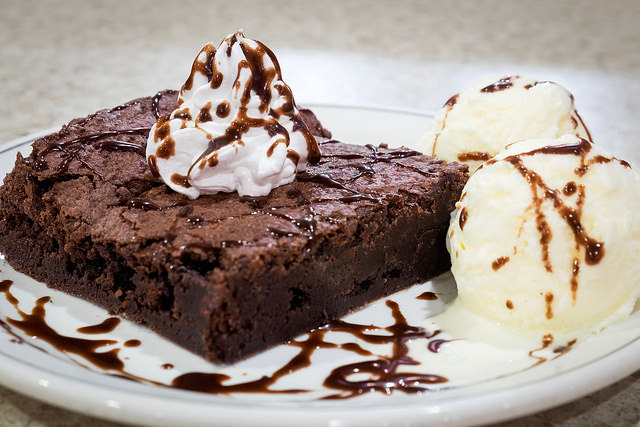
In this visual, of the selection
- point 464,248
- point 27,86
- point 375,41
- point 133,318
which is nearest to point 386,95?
point 375,41

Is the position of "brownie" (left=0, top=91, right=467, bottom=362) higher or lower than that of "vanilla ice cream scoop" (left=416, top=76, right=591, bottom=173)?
lower

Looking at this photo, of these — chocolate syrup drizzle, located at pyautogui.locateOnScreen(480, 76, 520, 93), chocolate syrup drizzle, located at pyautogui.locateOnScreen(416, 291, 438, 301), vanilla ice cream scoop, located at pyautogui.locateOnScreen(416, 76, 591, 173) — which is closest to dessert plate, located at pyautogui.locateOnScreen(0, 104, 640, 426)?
chocolate syrup drizzle, located at pyautogui.locateOnScreen(416, 291, 438, 301)

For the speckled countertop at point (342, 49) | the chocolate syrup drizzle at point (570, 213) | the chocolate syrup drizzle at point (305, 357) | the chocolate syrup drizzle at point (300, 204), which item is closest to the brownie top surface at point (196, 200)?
the chocolate syrup drizzle at point (300, 204)

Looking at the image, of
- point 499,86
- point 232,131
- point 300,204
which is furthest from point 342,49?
point 300,204

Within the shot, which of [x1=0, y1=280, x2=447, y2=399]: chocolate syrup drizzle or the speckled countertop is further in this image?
the speckled countertop

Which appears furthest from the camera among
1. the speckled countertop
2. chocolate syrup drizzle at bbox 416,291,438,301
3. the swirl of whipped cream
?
the speckled countertop

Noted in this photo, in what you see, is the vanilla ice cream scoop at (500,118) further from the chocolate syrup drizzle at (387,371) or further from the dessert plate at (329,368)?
the chocolate syrup drizzle at (387,371)

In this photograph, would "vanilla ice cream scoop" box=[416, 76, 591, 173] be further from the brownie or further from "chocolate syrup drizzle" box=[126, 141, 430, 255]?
"chocolate syrup drizzle" box=[126, 141, 430, 255]

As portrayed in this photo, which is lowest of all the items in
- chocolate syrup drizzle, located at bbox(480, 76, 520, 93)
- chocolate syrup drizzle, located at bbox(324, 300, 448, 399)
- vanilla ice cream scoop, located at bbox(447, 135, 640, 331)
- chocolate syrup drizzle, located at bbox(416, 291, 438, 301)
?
chocolate syrup drizzle, located at bbox(324, 300, 448, 399)
